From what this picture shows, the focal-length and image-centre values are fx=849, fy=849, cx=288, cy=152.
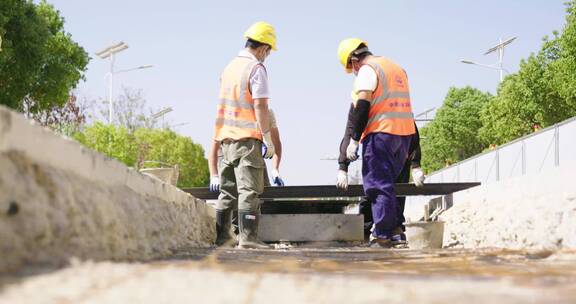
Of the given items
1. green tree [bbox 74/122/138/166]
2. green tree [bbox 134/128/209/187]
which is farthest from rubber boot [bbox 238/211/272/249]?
green tree [bbox 134/128/209/187]

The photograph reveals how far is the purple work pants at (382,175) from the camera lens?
26.7ft

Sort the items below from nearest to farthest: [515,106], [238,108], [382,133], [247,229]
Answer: [247,229] → [238,108] → [382,133] → [515,106]

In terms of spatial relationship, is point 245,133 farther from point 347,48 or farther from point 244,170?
point 347,48

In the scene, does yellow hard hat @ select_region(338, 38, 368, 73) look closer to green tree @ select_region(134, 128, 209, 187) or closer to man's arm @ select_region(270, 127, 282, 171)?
man's arm @ select_region(270, 127, 282, 171)

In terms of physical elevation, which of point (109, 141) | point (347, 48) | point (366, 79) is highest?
point (109, 141)

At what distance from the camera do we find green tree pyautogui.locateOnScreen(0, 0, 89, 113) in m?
30.6

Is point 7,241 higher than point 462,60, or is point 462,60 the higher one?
point 462,60

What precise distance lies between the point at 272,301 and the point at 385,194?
5.42 m

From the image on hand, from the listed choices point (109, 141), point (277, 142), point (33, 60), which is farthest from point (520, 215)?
point (109, 141)

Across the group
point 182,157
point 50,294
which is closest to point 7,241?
point 50,294

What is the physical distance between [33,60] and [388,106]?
2575 cm

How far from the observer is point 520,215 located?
6875 mm

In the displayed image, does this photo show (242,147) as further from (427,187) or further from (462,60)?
(462,60)

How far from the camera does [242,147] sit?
25.8ft
